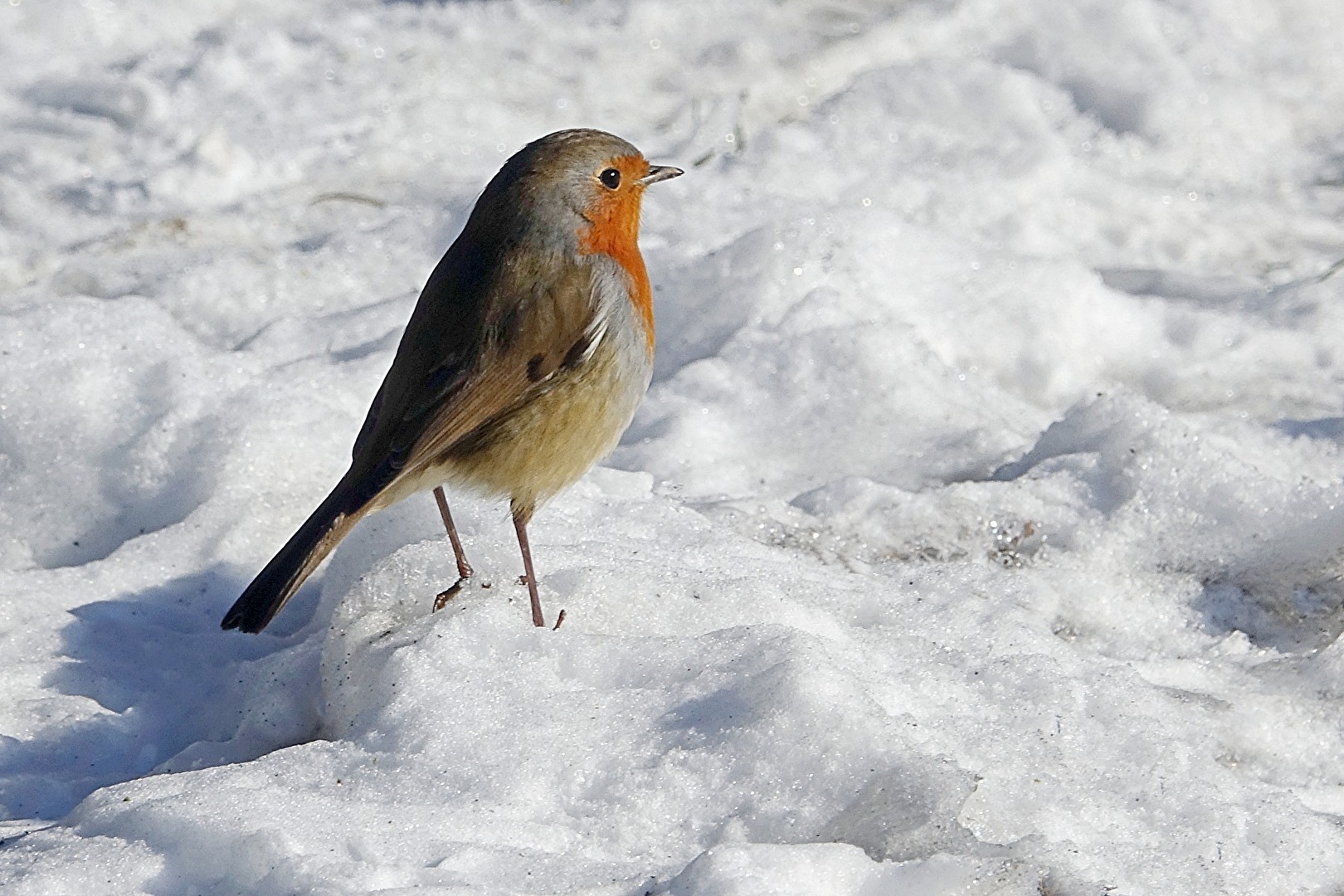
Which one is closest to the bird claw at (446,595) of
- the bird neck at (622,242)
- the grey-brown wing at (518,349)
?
the grey-brown wing at (518,349)

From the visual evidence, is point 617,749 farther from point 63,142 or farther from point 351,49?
point 351,49

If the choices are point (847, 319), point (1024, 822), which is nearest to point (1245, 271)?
point (847, 319)

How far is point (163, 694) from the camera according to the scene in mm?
3391

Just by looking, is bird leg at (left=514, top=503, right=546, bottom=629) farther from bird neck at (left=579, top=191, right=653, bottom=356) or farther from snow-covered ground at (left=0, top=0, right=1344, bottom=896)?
bird neck at (left=579, top=191, right=653, bottom=356)

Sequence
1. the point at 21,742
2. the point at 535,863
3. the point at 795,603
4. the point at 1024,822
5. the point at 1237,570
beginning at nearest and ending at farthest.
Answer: the point at 535,863
the point at 1024,822
the point at 21,742
the point at 795,603
the point at 1237,570

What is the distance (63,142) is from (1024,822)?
436 centimetres

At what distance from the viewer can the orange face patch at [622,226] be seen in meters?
3.65

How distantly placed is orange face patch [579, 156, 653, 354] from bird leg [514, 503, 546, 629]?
0.49m

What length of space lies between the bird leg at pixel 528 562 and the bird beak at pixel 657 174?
0.87 meters

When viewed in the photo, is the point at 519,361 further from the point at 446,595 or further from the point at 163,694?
the point at 163,694

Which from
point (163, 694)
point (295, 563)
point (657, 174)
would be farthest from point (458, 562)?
point (657, 174)

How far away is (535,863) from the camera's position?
2.59 meters

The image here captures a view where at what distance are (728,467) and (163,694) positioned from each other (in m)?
1.64

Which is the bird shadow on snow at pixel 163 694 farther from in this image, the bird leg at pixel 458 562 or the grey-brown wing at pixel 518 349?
the grey-brown wing at pixel 518 349
